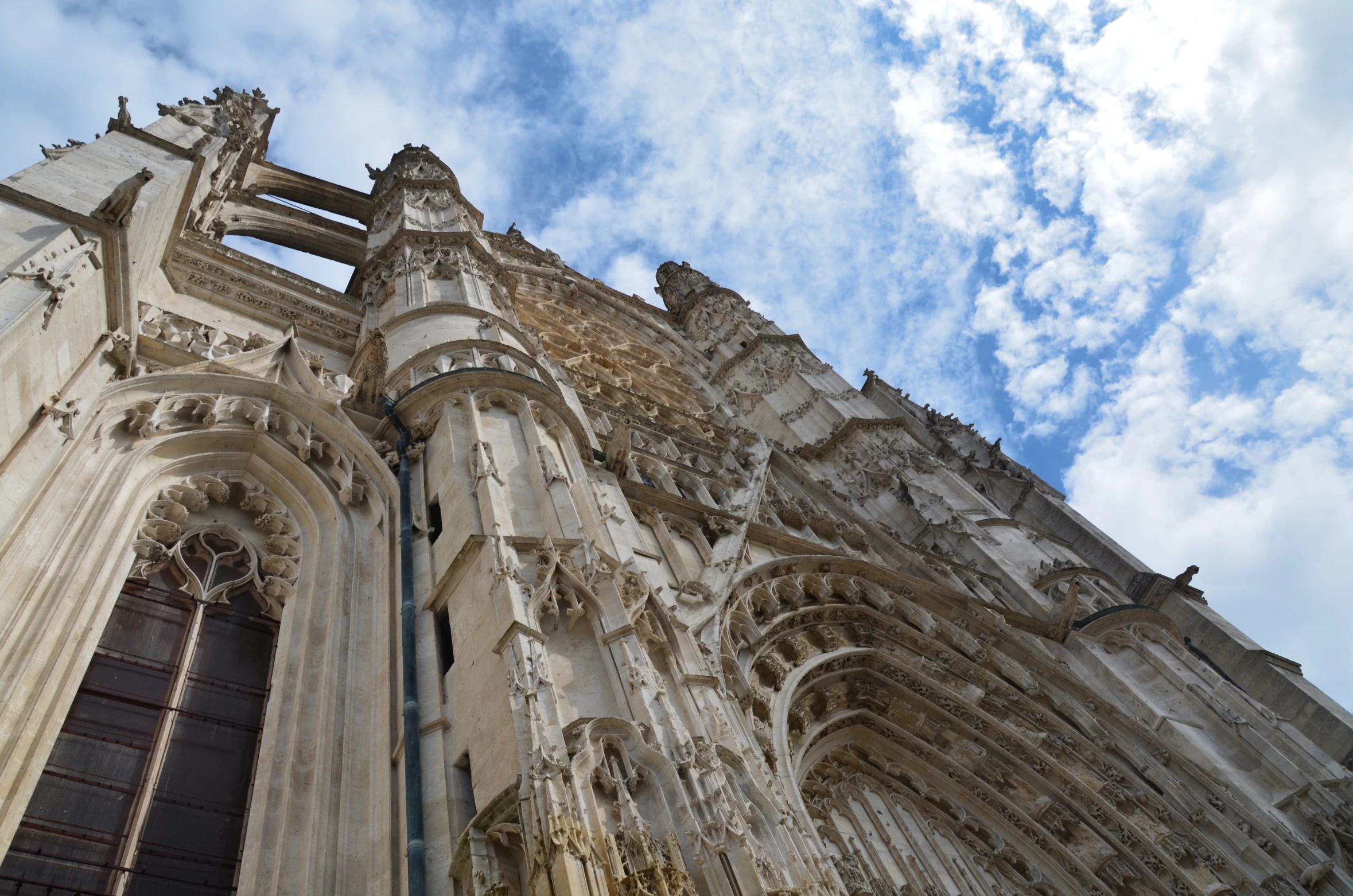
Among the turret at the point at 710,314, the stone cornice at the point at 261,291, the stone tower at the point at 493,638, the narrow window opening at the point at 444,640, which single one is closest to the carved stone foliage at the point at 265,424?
the stone tower at the point at 493,638

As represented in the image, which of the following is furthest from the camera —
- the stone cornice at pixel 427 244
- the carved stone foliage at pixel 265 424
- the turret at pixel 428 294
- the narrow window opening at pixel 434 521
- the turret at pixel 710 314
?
the turret at pixel 710 314

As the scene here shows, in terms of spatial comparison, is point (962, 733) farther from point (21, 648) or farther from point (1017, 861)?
point (21, 648)

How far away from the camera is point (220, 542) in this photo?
26.9 ft

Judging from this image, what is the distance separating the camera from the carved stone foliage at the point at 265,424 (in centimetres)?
860

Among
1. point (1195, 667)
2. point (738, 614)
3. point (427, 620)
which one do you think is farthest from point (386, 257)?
point (1195, 667)

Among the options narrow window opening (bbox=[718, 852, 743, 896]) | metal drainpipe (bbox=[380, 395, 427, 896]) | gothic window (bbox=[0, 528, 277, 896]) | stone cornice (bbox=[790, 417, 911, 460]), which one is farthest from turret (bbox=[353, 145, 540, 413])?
narrow window opening (bbox=[718, 852, 743, 896])

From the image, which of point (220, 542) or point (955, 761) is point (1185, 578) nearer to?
point (955, 761)

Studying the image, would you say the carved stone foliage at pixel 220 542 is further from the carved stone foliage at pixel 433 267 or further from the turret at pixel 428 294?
the carved stone foliage at pixel 433 267

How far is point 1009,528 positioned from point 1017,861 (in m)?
5.83

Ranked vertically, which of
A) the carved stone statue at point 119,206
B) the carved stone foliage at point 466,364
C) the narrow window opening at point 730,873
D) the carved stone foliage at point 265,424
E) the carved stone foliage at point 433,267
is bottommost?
the narrow window opening at point 730,873

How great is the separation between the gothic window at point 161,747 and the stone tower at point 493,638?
0.02m

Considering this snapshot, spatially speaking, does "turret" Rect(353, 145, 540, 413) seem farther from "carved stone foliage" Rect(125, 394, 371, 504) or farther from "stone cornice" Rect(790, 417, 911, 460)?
"stone cornice" Rect(790, 417, 911, 460)

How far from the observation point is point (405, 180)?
65.6 feet

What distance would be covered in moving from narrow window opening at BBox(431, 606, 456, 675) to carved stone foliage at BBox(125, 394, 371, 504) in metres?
1.84
